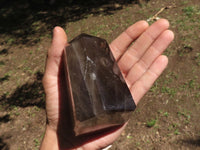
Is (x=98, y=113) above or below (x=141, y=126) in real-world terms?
above

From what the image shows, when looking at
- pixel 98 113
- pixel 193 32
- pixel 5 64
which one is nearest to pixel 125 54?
pixel 98 113

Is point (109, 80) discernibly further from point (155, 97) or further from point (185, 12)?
point (185, 12)

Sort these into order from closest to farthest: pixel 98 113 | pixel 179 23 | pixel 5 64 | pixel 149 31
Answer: pixel 98 113 < pixel 149 31 < pixel 179 23 < pixel 5 64

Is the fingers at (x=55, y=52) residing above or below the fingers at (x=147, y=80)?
above

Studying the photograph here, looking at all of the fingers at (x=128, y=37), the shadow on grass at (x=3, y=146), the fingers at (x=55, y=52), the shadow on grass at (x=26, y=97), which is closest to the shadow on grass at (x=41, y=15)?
the shadow on grass at (x=26, y=97)

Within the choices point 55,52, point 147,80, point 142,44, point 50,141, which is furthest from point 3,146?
point 142,44

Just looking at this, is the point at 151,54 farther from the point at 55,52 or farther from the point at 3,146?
the point at 3,146

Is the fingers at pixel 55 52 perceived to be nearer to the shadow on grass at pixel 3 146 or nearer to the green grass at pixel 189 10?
the shadow on grass at pixel 3 146

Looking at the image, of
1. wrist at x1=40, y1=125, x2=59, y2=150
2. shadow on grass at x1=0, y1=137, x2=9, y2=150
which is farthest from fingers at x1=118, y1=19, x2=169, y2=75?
shadow on grass at x1=0, y1=137, x2=9, y2=150

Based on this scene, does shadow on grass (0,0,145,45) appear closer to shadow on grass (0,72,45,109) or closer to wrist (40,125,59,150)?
shadow on grass (0,72,45,109)
